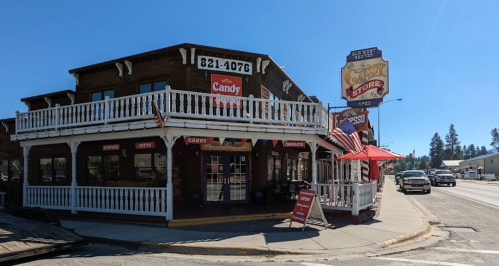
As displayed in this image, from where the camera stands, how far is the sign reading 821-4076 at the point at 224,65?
13.6 metres

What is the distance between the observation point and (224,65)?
13.8 metres

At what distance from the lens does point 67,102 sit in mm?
16891

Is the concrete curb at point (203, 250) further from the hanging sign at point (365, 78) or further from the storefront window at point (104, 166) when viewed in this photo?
the hanging sign at point (365, 78)

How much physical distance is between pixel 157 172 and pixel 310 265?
8.65m

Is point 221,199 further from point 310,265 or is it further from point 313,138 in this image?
point 310,265

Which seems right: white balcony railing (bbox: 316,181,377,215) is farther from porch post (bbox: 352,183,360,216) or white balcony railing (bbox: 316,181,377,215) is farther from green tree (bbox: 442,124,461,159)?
green tree (bbox: 442,124,461,159)

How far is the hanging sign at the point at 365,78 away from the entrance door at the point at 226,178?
25.7ft

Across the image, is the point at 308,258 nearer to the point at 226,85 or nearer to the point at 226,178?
the point at 226,178

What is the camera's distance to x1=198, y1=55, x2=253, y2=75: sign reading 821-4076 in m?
13.6

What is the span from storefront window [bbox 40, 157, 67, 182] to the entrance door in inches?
306

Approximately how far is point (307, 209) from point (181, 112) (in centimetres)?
486

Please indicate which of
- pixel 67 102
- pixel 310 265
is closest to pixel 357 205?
pixel 310 265

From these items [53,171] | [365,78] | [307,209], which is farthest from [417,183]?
[53,171]

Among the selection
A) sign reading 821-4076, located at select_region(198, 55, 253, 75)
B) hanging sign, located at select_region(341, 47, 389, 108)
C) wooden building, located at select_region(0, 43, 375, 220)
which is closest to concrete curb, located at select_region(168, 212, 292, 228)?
wooden building, located at select_region(0, 43, 375, 220)
